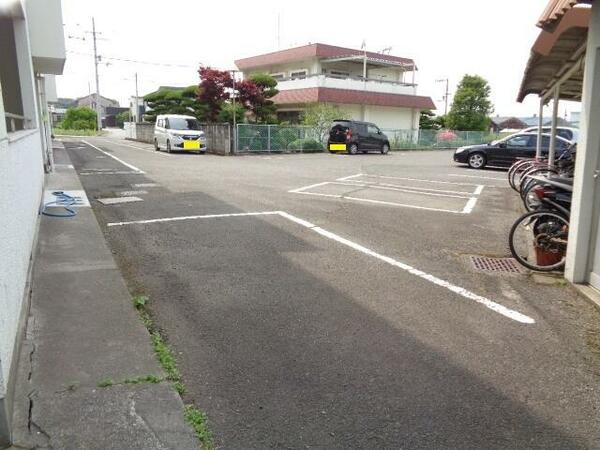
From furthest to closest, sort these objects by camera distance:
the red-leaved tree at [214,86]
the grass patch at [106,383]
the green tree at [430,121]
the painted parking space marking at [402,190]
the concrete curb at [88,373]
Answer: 1. the green tree at [430,121]
2. the red-leaved tree at [214,86]
3. the painted parking space marking at [402,190]
4. the grass patch at [106,383]
5. the concrete curb at [88,373]

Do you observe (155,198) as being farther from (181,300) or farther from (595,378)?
(595,378)

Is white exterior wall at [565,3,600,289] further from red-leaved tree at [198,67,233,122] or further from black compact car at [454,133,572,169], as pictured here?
red-leaved tree at [198,67,233,122]

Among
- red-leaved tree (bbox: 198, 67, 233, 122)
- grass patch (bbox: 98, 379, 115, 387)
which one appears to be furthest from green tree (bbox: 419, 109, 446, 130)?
grass patch (bbox: 98, 379, 115, 387)

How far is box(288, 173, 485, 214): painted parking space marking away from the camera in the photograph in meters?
9.99

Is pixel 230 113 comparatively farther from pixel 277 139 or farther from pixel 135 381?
pixel 135 381

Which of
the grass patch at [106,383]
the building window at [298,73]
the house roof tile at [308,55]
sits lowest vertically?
the grass patch at [106,383]

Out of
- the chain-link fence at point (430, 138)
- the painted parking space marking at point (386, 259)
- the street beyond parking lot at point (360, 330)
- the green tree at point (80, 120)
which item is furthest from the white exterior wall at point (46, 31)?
the green tree at point (80, 120)

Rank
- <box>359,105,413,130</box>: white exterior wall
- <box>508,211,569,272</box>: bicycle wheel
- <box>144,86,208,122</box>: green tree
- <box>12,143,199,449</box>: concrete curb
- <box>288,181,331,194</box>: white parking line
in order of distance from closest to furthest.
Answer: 1. <box>12,143,199,449</box>: concrete curb
2. <box>508,211,569,272</box>: bicycle wheel
3. <box>288,181,331,194</box>: white parking line
4. <box>144,86,208,122</box>: green tree
5. <box>359,105,413,130</box>: white exterior wall

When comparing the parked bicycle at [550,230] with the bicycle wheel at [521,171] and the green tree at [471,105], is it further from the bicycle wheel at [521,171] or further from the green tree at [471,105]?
the green tree at [471,105]

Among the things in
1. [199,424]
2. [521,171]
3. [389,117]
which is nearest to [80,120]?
[389,117]

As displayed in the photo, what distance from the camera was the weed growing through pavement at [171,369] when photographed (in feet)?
8.36

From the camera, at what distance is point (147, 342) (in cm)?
347

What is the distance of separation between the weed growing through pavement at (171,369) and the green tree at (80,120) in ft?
196

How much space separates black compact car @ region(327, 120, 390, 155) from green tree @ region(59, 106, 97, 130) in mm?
41075
